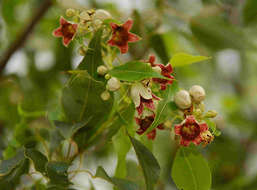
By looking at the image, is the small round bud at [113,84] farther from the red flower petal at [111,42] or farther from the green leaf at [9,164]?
the green leaf at [9,164]

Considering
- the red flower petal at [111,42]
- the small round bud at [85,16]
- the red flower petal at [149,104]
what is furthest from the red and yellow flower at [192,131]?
the small round bud at [85,16]

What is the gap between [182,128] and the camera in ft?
3.60

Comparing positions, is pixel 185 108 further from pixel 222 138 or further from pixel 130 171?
pixel 222 138

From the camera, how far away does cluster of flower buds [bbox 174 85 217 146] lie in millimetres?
1060

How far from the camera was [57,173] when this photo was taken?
113 cm

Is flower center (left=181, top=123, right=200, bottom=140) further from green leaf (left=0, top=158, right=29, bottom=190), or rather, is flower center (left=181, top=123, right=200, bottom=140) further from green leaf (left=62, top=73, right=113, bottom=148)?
green leaf (left=0, top=158, right=29, bottom=190)

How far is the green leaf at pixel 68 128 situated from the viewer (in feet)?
3.68

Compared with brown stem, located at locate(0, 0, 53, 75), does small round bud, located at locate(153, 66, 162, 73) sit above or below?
above

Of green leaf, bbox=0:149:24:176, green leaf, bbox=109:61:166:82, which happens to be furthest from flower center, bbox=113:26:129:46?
green leaf, bbox=0:149:24:176

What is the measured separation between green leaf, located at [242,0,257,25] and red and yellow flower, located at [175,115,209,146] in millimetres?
1180

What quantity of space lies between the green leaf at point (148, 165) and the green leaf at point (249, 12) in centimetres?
126

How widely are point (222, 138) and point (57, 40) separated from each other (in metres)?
1.34

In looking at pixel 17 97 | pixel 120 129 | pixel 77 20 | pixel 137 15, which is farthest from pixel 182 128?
pixel 17 97

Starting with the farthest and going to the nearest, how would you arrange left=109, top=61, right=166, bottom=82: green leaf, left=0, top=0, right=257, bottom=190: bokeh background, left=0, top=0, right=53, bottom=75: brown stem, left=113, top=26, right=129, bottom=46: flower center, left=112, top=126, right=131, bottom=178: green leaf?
1. left=0, top=0, right=53, bottom=75: brown stem
2. left=0, top=0, right=257, bottom=190: bokeh background
3. left=112, top=126, right=131, bottom=178: green leaf
4. left=113, top=26, right=129, bottom=46: flower center
5. left=109, top=61, right=166, bottom=82: green leaf
